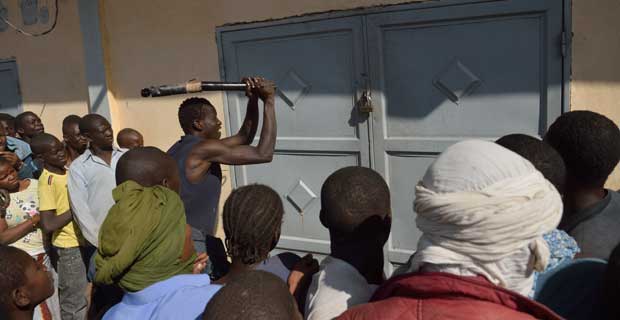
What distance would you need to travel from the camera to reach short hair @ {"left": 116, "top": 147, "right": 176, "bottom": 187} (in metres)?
2.22

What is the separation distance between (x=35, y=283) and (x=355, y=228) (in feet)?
3.96

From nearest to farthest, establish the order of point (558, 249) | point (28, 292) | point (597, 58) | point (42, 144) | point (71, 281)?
point (558, 249), point (28, 292), point (597, 58), point (42, 144), point (71, 281)

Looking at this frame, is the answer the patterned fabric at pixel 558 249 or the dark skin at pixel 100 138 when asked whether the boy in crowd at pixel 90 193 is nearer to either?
the dark skin at pixel 100 138

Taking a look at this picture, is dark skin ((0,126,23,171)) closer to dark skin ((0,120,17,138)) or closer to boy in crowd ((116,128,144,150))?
dark skin ((0,120,17,138))

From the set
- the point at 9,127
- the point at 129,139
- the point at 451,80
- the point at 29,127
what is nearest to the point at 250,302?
the point at 451,80

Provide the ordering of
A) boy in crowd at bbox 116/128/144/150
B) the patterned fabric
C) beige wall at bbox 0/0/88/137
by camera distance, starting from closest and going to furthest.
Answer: the patterned fabric, boy in crowd at bbox 116/128/144/150, beige wall at bbox 0/0/88/137

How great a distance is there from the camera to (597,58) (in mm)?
2828

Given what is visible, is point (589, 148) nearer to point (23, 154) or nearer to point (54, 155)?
point (54, 155)

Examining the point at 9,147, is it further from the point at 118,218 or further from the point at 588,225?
the point at 588,225

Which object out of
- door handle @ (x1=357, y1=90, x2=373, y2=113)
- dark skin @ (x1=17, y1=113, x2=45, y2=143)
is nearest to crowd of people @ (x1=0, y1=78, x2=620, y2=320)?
door handle @ (x1=357, y1=90, x2=373, y2=113)

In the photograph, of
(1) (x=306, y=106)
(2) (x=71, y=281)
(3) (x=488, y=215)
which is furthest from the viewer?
(1) (x=306, y=106)

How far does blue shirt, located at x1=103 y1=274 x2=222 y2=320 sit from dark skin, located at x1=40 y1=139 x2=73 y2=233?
69.6 inches

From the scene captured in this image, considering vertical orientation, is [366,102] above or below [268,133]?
above

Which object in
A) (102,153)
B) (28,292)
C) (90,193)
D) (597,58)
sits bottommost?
(28,292)
